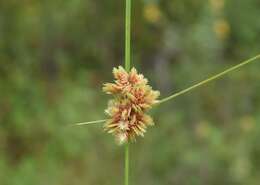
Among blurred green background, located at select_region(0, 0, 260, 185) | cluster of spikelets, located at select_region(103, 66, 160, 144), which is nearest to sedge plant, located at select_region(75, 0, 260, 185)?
cluster of spikelets, located at select_region(103, 66, 160, 144)

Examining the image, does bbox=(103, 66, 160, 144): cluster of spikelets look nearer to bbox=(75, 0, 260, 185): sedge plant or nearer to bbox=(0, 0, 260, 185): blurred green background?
bbox=(75, 0, 260, 185): sedge plant

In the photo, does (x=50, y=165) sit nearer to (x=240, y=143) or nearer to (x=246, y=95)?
(x=240, y=143)

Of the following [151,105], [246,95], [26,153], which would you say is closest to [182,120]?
[246,95]

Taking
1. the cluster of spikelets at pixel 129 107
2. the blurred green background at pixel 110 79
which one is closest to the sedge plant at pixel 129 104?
the cluster of spikelets at pixel 129 107

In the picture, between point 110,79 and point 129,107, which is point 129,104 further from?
point 110,79

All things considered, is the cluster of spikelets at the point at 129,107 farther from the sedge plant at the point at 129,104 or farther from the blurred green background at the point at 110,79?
the blurred green background at the point at 110,79
